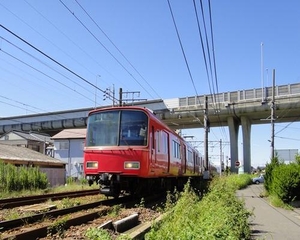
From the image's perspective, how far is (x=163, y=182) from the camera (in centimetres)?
1666

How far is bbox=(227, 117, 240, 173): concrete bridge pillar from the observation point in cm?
5344

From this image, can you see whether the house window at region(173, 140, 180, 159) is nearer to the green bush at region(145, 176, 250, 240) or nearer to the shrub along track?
the shrub along track

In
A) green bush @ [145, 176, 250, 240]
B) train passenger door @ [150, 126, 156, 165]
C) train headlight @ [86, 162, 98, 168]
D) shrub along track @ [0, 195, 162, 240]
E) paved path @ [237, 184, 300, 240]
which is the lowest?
paved path @ [237, 184, 300, 240]

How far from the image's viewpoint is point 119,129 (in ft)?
40.4

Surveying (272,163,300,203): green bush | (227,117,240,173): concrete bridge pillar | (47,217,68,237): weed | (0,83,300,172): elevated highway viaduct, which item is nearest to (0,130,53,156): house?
(0,83,300,172): elevated highway viaduct

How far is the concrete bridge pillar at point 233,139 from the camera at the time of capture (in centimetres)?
5344

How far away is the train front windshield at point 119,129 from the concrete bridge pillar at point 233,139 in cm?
4186

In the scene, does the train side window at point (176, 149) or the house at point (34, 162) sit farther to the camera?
the house at point (34, 162)

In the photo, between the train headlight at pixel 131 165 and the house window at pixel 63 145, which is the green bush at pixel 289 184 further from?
the house window at pixel 63 145

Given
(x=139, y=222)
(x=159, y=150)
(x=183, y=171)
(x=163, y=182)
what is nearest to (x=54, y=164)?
(x=183, y=171)

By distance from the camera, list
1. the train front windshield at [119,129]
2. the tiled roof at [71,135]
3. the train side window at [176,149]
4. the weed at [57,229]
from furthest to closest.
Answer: the tiled roof at [71,135] → the train side window at [176,149] → the train front windshield at [119,129] → the weed at [57,229]

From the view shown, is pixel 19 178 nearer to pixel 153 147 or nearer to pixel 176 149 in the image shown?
pixel 176 149

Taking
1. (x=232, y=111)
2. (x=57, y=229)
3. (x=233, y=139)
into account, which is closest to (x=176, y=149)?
(x=57, y=229)

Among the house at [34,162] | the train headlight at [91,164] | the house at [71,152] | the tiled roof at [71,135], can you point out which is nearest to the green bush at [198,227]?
the train headlight at [91,164]
